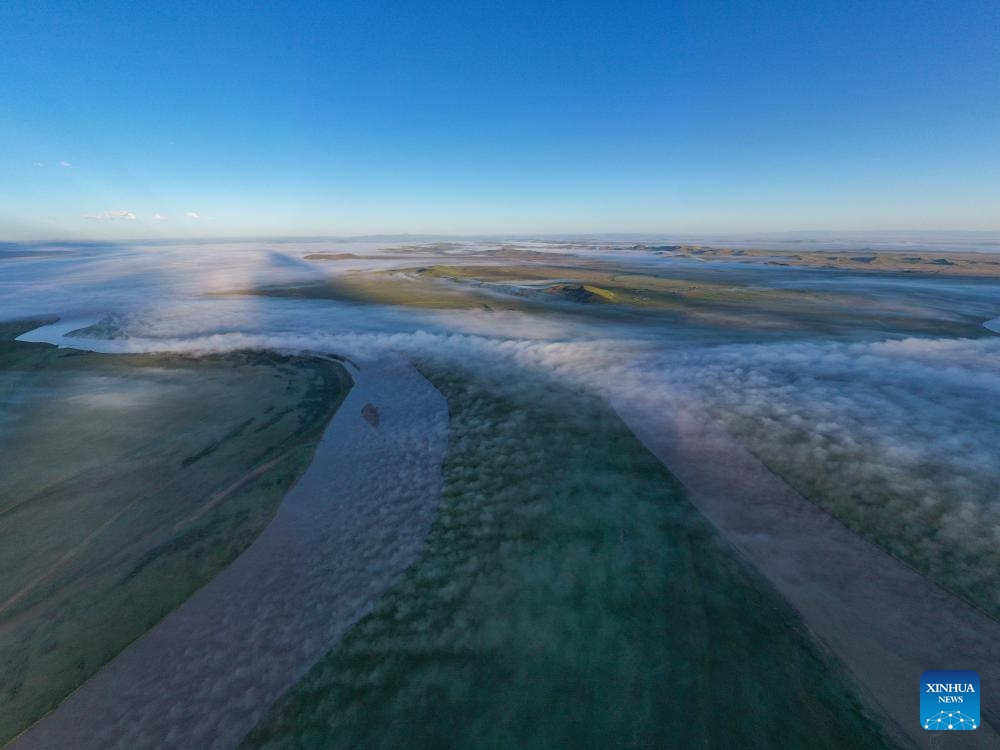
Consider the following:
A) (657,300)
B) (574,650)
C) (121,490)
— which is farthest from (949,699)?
(657,300)

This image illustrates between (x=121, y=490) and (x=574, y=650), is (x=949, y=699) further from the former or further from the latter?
(x=121, y=490)

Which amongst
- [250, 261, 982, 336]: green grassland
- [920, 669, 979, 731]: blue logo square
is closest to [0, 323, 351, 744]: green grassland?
[920, 669, 979, 731]: blue logo square


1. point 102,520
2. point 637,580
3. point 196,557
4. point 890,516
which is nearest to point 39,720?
point 196,557

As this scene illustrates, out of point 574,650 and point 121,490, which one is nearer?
point 574,650

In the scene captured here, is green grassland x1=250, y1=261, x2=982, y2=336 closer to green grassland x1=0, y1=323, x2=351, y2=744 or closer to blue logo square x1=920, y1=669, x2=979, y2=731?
green grassland x1=0, y1=323, x2=351, y2=744

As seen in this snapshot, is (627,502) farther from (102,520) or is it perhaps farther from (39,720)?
(102,520)

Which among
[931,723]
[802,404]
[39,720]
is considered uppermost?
[802,404]

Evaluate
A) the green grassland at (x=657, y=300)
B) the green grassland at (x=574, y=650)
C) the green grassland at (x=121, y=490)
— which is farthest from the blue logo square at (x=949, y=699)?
the green grassland at (x=657, y=300)
